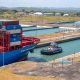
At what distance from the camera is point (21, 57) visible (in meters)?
39.3

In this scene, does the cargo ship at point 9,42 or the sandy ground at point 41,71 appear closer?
the sandy ground at point 41,71

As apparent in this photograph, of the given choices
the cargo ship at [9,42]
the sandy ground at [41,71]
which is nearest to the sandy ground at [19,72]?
the sandy ground at [41,71]

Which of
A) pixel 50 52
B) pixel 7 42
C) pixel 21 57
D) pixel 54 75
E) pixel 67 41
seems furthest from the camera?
pixel 67 41

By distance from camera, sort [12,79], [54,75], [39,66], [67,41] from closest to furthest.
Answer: [12,79]
[54,75]
[39,66]
[67,41]

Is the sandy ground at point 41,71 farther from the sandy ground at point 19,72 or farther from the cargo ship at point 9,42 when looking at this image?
the cargo ship at point 9,42

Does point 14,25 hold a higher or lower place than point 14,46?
higher

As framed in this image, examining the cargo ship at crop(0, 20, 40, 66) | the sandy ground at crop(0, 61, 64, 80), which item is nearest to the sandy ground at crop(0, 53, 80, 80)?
the sandy ground at crop(0, 61, 64, 80)

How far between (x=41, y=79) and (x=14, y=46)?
1288cm

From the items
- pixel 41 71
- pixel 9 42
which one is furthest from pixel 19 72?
pixel 9 42

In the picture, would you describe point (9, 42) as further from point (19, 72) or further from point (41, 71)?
point (41, 71)

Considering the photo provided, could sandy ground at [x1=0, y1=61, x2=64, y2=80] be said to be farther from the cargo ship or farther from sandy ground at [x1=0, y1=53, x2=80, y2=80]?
the cargo ship

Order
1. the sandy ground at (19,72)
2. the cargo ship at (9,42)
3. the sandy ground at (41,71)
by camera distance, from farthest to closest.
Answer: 1. the cargo ship at (9,42)
2. the sandy ground at (41,71)
3. the sandy ground at (19,72)

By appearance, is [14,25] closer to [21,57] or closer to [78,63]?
[21,57]

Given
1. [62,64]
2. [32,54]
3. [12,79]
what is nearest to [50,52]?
[32,54]
